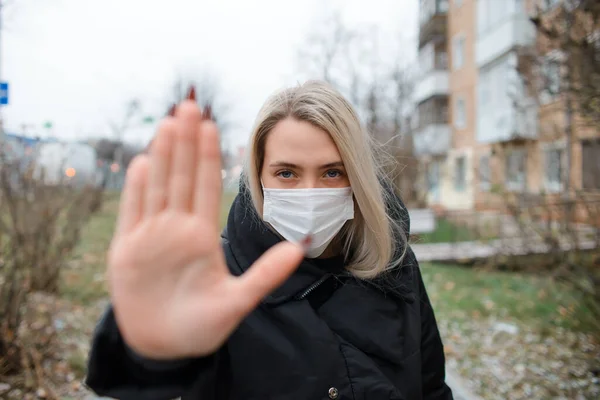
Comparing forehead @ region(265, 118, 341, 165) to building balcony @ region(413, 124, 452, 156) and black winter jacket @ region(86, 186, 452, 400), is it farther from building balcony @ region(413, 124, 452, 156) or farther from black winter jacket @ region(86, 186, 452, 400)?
building balcony @ region(413, 124, 452, 156)

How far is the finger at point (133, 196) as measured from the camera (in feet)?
2.77

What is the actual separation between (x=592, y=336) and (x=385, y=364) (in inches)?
146

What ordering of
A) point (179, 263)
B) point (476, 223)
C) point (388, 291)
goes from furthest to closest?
point (476, 223) → point (388, 291) → point (179, 263)

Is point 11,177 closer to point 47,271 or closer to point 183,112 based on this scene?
point 47,271

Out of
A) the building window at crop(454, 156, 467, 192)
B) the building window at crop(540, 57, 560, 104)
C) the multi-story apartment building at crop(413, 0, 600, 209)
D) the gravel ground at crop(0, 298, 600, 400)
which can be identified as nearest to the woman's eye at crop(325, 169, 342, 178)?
the gravel ground at crop(0, 298, 600, 400)

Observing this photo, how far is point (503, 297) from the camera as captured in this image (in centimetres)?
712

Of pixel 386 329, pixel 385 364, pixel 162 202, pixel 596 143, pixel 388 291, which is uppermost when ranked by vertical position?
pixel 596 143

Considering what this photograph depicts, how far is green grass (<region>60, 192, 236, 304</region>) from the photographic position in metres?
6.94

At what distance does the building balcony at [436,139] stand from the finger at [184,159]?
1894 cm

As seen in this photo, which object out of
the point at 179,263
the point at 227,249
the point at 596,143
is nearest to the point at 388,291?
the point at 227,249

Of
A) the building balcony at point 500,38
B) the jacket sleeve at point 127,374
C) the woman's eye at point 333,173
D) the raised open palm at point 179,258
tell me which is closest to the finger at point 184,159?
the raised open palm at point 179,258

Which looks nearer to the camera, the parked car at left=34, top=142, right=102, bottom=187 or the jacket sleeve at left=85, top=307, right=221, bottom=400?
the jacket sleeve at left=85, top=307, right=221, bottom=400

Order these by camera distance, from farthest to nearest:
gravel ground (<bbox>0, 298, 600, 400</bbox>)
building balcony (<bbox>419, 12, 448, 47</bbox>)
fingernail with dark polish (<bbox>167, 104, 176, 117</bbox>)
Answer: building balcony (<bbox>419, 12, 448, 47</bbox>) < gravel ground (<bbox>0, 298, 600, 400</bbox>) < fingernail with dark polish (<bbox>167, 104, 176, 117</bbox>)

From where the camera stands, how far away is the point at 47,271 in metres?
6.54
